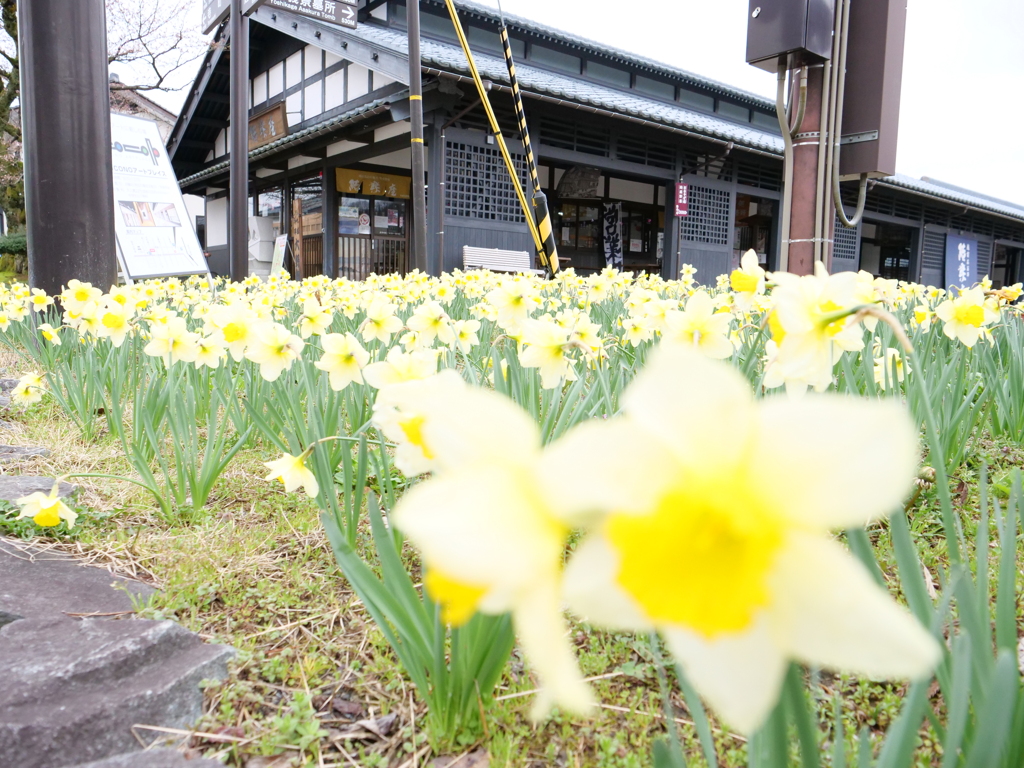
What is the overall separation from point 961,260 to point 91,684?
60.0 feet

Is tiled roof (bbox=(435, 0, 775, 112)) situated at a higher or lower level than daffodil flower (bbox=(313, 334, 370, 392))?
higher

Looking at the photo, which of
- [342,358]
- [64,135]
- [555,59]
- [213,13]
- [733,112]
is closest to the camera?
[342,358]

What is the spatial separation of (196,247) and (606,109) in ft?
16.2

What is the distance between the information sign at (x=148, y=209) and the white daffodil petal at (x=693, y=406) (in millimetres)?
6932

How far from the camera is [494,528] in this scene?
0.26 metres

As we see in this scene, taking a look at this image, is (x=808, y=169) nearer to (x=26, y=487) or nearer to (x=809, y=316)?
(x=809, y=316)

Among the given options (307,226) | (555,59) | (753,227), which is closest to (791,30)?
(307,226)

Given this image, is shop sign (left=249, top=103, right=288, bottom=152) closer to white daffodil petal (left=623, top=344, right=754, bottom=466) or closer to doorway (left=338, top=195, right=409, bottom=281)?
doorway (left=338, top=195, right=409, bottom=281)

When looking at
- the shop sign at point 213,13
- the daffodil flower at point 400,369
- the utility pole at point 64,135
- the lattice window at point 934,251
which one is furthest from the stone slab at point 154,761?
the lattice window at point 934,251

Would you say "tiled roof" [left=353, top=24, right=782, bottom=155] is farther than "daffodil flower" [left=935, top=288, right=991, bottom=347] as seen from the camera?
Yes

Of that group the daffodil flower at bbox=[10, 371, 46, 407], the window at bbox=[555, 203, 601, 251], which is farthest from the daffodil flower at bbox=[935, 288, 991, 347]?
the window at bbox=[555, 203, 601, 251]

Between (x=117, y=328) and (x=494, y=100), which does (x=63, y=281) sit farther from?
(x=494, y=100)

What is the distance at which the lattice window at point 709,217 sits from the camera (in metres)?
10.7

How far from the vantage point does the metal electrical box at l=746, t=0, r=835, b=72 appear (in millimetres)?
2674
